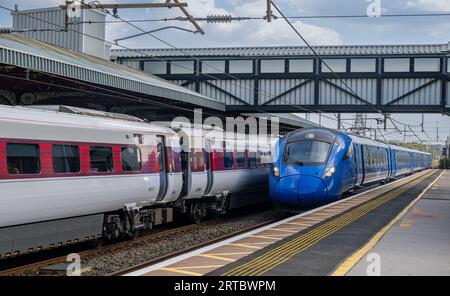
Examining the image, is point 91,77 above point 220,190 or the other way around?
above

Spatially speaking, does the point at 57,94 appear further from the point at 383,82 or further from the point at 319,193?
the point at 383,82

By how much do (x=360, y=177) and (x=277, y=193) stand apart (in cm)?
616

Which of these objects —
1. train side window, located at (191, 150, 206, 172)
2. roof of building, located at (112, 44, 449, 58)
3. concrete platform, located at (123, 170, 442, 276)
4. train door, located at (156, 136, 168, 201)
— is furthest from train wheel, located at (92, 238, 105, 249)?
roof of building, located at (112, 44, 449, 58)

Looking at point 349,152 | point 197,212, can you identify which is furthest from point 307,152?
point 197,212

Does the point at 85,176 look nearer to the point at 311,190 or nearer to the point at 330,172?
the point at 311,190

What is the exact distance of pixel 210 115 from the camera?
119 feet

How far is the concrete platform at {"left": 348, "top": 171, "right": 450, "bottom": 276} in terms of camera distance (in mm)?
8344

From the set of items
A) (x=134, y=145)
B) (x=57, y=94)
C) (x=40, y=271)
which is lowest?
(x=40, y=271)

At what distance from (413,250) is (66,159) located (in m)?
6.99

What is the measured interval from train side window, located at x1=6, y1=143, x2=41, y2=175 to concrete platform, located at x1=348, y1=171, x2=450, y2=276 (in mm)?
6155

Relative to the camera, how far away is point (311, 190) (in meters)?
18.3

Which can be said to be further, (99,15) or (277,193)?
(99,15)
